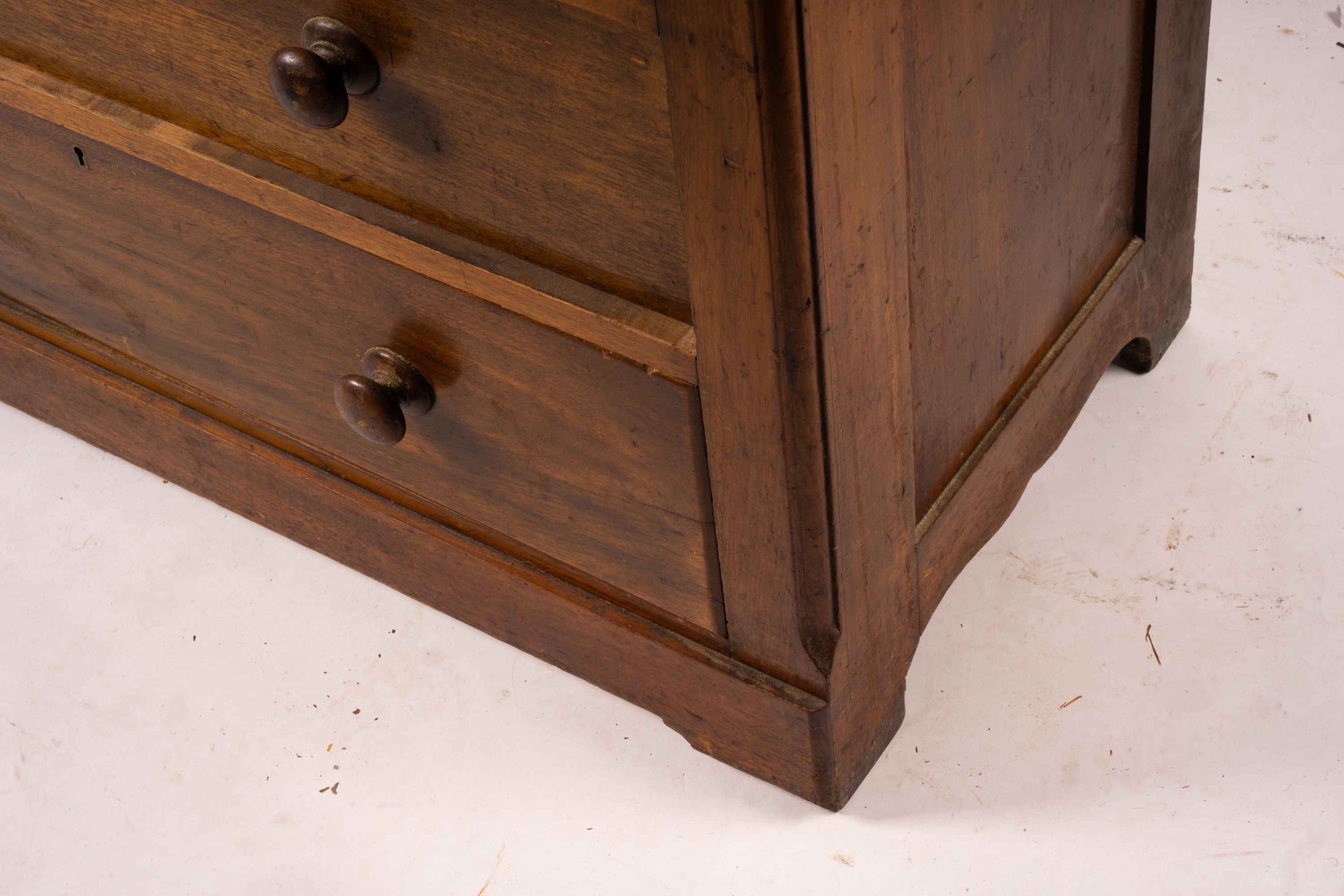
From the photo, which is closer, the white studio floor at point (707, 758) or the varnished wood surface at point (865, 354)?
the varnished wood surface at point (865, 354)

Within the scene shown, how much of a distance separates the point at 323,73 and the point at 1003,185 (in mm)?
510

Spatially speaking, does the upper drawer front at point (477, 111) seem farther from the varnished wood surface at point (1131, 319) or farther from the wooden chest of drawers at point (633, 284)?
the varnished wood surface at point (1131, 319)

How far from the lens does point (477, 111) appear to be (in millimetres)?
987

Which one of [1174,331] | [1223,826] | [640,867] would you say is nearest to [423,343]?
[640,867]

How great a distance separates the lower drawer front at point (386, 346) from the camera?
3.63 feet

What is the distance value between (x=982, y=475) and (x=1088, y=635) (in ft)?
0.59

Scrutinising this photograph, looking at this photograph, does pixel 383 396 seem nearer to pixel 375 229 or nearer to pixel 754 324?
pixel 375 229

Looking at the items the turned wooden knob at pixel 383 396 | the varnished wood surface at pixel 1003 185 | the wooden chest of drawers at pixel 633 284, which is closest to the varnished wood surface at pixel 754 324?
the wooden chest of drawers at pixel 633 284

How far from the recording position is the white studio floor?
1.23 meters

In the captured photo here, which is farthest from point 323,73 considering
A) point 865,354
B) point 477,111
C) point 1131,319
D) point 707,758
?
point 1131,319

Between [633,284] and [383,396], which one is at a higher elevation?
[633,284]

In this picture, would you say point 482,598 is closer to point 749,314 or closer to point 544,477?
point 544,477

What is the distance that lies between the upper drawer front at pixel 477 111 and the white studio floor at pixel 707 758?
1.58ft

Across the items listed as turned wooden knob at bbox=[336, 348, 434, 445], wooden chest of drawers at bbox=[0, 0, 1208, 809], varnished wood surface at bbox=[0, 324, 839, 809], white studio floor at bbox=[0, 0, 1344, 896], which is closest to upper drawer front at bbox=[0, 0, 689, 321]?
wooden chest of drawers at bbox=[0, 0, 1208, 809]
